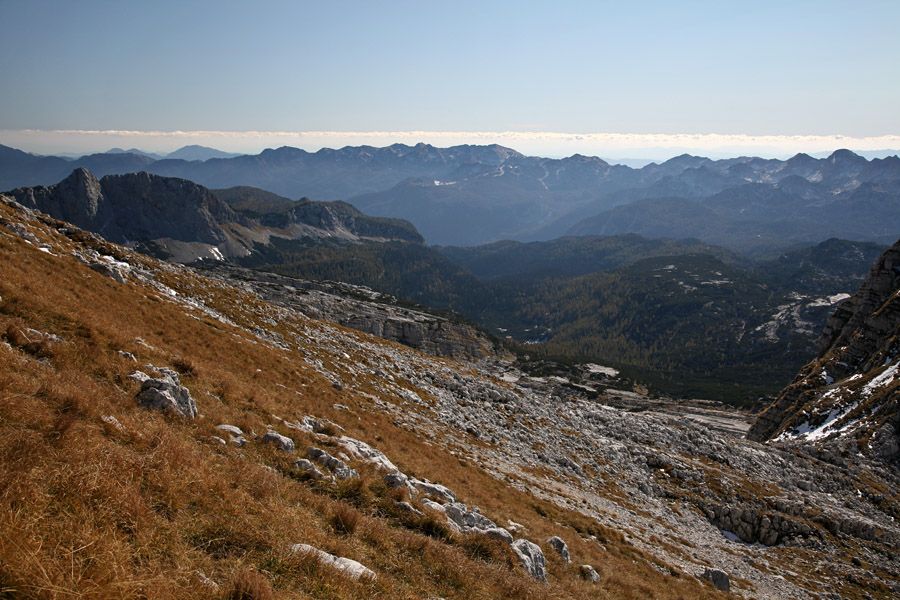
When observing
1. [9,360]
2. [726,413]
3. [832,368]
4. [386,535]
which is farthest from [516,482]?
[726,413]

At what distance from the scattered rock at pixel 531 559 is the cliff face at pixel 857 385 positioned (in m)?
76.0

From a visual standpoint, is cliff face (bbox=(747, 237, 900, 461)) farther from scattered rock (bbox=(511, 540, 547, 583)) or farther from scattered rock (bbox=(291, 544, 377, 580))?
scattered rock (bbox=(291, 544, 377, 580))

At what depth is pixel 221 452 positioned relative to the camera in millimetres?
12148

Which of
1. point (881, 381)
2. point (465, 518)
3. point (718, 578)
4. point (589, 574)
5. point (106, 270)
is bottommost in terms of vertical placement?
point (881, 381)

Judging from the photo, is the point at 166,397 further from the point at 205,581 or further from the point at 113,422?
the point at 205,581

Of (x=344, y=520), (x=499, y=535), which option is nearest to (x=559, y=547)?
(x=499, y=535)

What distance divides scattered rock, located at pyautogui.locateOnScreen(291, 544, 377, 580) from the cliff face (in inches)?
3336

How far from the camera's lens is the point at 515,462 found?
1513 inches

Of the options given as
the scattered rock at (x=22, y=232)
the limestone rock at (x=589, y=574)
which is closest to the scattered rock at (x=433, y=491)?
the limestone rock at (x=589, y=574)

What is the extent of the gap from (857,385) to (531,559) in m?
98.0

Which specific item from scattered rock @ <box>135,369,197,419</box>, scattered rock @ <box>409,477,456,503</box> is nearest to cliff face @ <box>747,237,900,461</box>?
scattered rock @ <box>409,477,456,503</box>

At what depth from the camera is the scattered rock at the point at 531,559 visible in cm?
1361

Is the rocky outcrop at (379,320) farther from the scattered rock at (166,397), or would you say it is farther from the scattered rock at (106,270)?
the scattered rock at (166,397)

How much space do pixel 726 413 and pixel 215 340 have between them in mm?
Result: 167637
